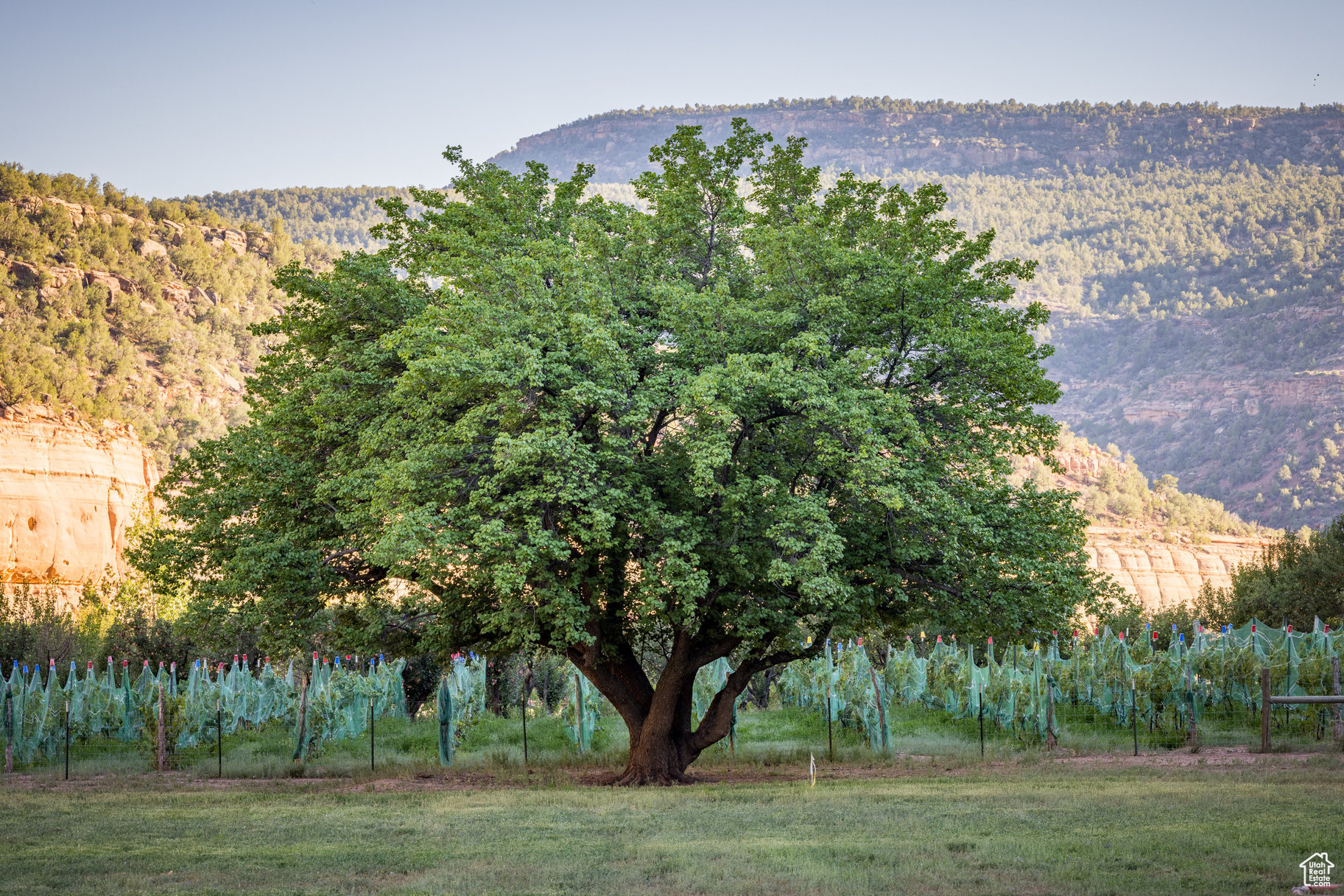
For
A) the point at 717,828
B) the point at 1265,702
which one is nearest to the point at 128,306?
the point at 717,828

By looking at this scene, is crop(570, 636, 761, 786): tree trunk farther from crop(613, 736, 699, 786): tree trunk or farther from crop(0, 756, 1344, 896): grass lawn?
crop(0, 756, 1344, 896): grass lawn

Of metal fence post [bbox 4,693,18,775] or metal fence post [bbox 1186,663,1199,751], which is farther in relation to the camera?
metal fence post [bbox 4,693,18,775]

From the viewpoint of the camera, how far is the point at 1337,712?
69.1 feet

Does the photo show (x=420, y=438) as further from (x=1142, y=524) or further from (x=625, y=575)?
(x=1142, y=524)

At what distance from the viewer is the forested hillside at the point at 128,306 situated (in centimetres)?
8712

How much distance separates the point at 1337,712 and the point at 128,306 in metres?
103

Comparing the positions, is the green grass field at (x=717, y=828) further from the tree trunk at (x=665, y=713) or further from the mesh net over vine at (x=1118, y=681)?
the mesh net over vine at (x=1118, y=681)

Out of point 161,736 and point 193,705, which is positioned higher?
point 193,705

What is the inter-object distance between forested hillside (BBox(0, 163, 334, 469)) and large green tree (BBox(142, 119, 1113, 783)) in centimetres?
6618

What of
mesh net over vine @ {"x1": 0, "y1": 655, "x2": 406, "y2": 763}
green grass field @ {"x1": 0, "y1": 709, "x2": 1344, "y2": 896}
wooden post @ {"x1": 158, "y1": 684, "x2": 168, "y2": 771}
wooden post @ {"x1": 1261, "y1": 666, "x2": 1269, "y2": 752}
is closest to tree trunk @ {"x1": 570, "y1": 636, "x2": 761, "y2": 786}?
green grass field @ {"x1": 0, "y1": 709, "x2": 1344, "y2": 896}

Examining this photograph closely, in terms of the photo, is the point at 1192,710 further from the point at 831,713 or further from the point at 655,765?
the point at 655,765

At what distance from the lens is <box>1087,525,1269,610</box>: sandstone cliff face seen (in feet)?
374

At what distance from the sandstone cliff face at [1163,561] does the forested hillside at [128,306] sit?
8963cm

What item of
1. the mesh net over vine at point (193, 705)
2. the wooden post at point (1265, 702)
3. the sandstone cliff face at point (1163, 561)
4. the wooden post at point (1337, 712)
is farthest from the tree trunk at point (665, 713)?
the sandstone cliff face at point (1163, 561)
